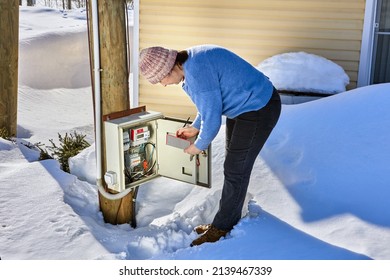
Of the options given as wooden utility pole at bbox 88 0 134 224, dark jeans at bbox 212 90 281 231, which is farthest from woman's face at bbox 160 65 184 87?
wooden utility pole at bbox 88 0 134 224

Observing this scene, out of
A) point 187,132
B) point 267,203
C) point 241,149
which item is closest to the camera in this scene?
point 241,149

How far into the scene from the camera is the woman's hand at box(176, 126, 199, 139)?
3842mm

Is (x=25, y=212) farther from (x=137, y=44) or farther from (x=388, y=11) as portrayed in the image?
(x=388, y=11)

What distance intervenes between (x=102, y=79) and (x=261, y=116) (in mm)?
1397

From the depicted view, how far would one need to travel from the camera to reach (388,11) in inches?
282

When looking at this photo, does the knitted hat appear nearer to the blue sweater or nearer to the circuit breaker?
the blue sweater

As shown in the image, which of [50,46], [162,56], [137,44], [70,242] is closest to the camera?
[162,56]

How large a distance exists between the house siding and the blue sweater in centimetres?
409

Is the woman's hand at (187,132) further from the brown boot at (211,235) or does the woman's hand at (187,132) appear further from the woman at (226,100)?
the brown boot at (211,235)

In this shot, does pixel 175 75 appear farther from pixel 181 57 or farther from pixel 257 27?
pixel 257 27

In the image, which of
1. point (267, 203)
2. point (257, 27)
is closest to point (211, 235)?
point (267, 203)

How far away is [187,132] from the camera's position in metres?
3.86

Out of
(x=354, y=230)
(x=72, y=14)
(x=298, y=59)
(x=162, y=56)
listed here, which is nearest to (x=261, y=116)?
(x=162, y=56)

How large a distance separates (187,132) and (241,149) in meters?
0.50
